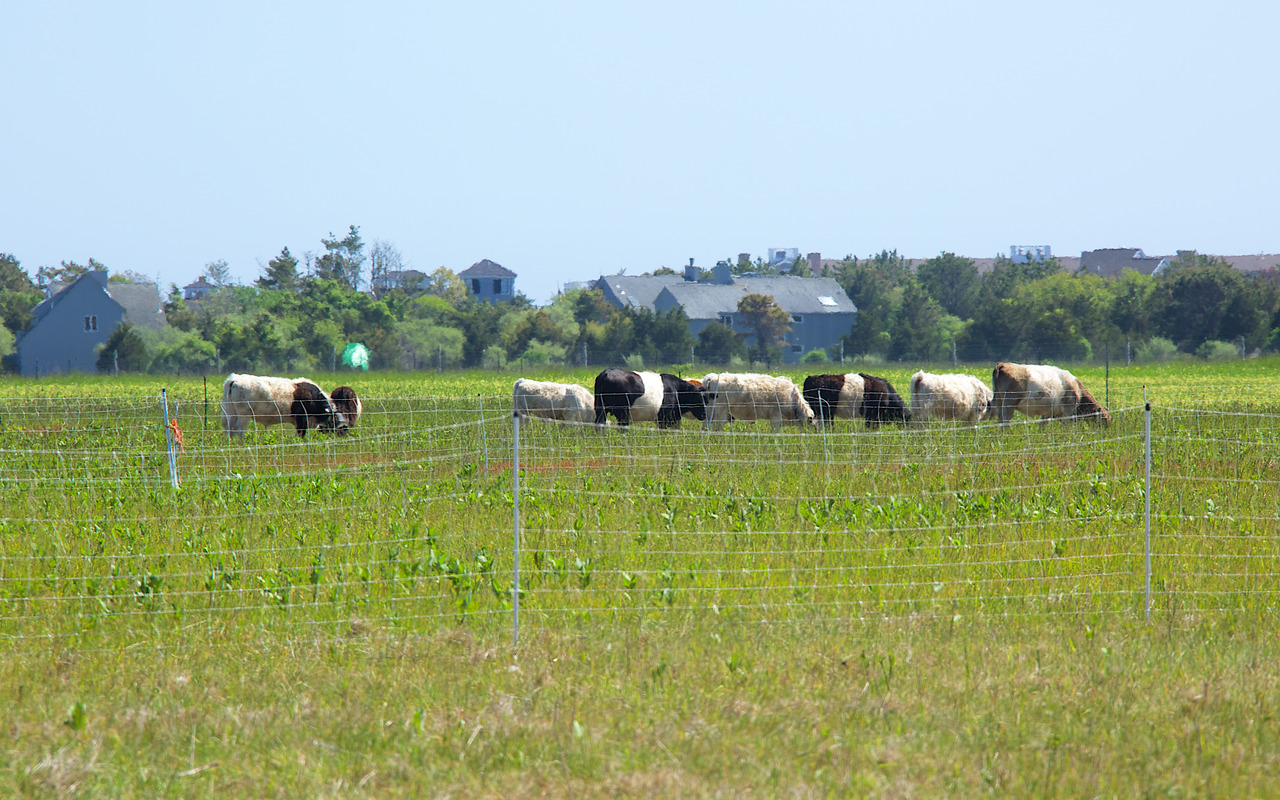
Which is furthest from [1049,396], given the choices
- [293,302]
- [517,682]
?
[293,302]

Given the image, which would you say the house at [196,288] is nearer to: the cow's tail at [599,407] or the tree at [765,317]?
the tree at [765,317]

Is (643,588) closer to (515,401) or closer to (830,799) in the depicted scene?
(830,799)

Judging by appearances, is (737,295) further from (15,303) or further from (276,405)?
(276,405)

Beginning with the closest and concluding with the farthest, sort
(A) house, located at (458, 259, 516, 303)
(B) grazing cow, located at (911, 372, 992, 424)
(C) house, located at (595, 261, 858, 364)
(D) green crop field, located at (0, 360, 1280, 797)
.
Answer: (D) green crop field, located at (0, 360, 1280, 797) → (B) grazing cow, located at (911, 372, 992, 424) → (C) house, located at (595, 261, 858, 364) → (A) house, located at (458, 259, 516, 303)

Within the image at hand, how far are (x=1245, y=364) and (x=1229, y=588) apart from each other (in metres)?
47.8

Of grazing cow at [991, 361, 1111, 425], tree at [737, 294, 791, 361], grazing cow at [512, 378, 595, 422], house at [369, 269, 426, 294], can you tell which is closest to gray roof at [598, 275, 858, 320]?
tree at [737, 294, 791, 361]

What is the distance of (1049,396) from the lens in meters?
22.9

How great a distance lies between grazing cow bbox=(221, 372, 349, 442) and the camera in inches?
875

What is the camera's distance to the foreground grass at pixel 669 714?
5148mm

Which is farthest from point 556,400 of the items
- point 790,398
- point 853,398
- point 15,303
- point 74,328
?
point 15,303

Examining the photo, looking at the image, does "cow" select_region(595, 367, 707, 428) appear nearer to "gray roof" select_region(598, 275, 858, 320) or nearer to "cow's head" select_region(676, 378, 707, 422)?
"cow's head" select_region(676, 378, 707, 422)

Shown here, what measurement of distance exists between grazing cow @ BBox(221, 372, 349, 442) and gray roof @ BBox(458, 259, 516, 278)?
103m

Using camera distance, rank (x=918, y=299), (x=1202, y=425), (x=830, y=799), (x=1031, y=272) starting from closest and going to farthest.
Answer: (x=830, y=799) < (x=1202, y=425) < (x=918, y=299) < (x=1031, y=272)

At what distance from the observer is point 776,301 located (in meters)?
84.8
